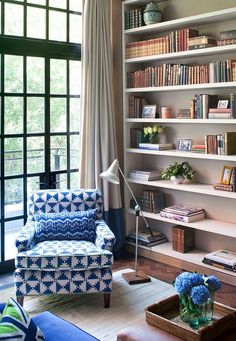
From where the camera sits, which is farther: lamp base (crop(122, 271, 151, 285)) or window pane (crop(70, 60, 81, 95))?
window pane (crop(70, 60, 81, 95))

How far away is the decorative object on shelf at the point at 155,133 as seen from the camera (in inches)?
187

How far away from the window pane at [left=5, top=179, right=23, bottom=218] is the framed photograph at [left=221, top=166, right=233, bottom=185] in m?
1.89

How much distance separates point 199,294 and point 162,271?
6.97 ft

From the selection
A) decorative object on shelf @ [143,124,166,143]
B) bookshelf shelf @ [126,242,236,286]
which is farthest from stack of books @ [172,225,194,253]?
decorative object on shelf @ [143,124,166,143]

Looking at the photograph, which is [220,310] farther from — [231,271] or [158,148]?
[158,148]

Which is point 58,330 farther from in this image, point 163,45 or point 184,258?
point 163,45

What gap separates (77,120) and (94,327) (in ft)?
7.47

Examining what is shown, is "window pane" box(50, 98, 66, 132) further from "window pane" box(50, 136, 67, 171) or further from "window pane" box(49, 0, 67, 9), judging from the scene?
"window pane" box(49, 0, 67, 9)

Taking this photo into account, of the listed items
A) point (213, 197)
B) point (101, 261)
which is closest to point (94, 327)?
point (101, 261)

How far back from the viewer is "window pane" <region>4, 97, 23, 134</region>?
4273 millimetres

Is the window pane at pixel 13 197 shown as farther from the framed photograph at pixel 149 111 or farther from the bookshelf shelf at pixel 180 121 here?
the framed photograph at pixel 149 111

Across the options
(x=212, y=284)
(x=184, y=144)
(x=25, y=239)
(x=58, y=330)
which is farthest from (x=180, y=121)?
(x=58, y=330)

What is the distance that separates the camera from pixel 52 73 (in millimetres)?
4598

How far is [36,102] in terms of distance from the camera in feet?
14.8
